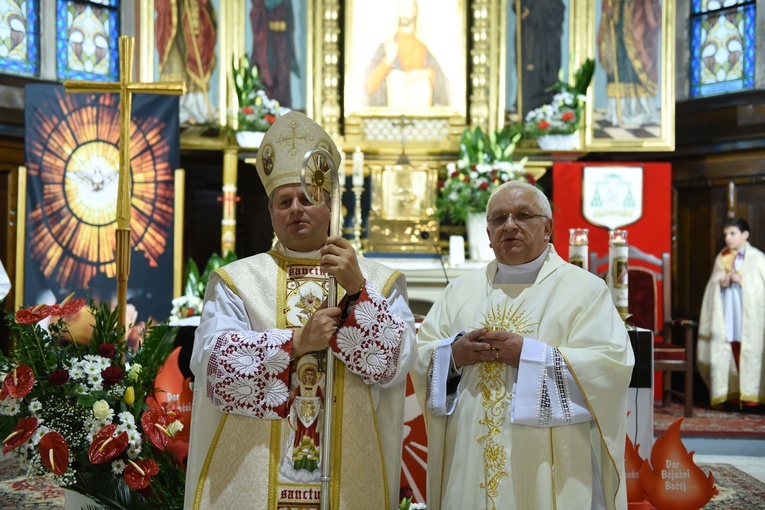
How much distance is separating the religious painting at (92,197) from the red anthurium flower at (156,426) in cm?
353

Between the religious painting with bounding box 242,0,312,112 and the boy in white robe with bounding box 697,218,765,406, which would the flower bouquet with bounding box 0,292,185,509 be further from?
the boy in white robe with bounding box 697,218,765,406

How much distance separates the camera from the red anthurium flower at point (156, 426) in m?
3.28

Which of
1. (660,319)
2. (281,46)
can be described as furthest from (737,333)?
(281,46)

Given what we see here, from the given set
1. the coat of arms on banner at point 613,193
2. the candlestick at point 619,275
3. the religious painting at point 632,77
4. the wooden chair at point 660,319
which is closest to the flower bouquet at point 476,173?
the coat of arms on banner at point 613,193

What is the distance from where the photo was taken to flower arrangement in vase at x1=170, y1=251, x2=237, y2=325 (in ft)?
19.7

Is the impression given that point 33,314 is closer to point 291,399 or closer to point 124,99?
point 291,399

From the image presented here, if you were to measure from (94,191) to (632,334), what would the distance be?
4443 millimetres

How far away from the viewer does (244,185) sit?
28.0 feet

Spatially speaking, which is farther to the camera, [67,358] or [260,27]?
[260,27]

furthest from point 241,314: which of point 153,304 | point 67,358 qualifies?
point 153,304

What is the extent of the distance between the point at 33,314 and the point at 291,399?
1208mm

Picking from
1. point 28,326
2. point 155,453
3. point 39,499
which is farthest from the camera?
point 39,499

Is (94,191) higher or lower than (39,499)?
higher

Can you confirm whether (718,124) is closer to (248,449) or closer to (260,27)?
(260,27)
